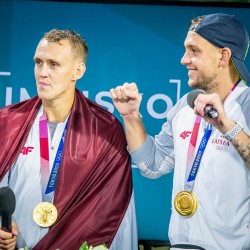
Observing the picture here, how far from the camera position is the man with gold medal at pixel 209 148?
2.91 m

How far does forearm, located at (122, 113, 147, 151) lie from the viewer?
309cm

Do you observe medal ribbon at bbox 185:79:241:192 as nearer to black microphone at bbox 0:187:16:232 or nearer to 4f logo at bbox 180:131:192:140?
4f logo at bbox 180:131:192:140

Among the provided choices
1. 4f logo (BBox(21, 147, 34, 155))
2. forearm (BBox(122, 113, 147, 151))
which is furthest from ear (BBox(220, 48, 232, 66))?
4f logo (BBox(21, 147, 34, 155))

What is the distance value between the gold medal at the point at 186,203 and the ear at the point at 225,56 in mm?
633

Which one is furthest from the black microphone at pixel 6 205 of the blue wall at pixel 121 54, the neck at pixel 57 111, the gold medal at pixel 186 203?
the blue wall at pixel 121 54

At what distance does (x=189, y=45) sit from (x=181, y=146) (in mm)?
485

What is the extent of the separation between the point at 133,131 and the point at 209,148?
0.38 meters

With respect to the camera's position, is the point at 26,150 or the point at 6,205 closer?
the point at 6,205

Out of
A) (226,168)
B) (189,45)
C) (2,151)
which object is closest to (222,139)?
(226,168)

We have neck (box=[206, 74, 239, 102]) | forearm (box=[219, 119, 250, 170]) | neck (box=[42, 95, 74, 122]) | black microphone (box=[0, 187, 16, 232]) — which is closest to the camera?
black microphone (box=[0, 187, 16, 232])

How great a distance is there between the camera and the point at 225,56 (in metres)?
3.01

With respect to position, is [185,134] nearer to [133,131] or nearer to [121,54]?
[133,131]

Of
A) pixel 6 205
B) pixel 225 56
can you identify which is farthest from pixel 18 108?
pixel 225 56

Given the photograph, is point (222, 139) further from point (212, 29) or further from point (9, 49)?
point (9, 49)
